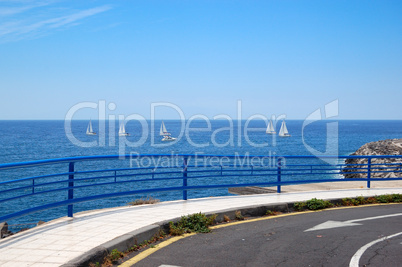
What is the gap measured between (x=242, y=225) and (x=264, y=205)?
1.48 m

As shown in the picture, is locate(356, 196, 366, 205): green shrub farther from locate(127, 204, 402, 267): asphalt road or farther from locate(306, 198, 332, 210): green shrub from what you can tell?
locate(127, 204, 402, 267): asphalt road

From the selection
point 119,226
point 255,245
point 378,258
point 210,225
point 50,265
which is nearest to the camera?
point 50,265

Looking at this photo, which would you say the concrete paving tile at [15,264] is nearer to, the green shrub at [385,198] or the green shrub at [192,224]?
the green shrub at [192,224]

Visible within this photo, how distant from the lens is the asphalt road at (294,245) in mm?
6586

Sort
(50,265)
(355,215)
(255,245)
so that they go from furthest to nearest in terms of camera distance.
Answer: (355,215), (255,245), (50,265)

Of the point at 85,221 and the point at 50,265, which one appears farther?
the point at 85,221

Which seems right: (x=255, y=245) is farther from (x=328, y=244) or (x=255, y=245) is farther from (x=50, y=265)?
(x=50, y=265)

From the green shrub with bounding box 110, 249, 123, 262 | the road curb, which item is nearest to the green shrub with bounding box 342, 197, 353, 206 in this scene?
the road curb

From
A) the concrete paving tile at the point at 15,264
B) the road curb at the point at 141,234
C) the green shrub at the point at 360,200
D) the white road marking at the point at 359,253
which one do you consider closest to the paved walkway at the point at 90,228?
the concrete paving tile at the point at 15,264

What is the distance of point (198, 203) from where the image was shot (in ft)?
36.4

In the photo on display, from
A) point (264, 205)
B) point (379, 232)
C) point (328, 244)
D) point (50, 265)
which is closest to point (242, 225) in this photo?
point (264, 205)

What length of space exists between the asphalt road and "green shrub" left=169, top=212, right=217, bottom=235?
10.7 inches

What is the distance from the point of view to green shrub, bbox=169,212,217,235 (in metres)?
8.34

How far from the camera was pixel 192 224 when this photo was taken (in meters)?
8.74
